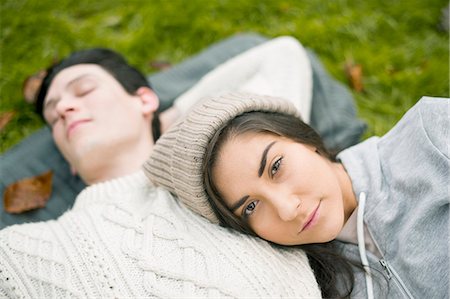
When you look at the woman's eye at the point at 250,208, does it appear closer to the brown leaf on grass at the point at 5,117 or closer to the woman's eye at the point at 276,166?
the woman's eye at the point at 276,166

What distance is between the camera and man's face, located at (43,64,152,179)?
2.70 meters

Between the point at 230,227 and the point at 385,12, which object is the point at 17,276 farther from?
the point at 385,12

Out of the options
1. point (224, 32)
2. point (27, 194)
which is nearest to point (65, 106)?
point (27, 194)

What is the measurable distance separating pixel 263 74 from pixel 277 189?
1511 millimetres

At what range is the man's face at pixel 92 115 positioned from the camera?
270cm

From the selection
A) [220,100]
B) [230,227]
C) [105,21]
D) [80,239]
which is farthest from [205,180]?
[105,21]

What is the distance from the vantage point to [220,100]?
2.28 metres

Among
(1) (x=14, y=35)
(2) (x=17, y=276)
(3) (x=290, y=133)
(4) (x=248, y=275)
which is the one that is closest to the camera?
(4) (x=248, y=275)

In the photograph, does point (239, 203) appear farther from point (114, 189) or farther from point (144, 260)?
point (114, 189)

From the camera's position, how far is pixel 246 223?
210 cm

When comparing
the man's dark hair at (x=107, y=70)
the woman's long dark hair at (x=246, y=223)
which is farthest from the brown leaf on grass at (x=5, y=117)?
the woman's long dark hair at (x=246, y=223)

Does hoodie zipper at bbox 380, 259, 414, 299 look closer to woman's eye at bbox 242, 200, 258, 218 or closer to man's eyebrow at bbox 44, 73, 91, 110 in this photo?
woman's eye at bbox 242, 200, 258, 218

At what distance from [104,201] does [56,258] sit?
1.39 ft

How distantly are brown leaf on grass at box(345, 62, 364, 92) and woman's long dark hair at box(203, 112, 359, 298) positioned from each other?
1.49 meters
